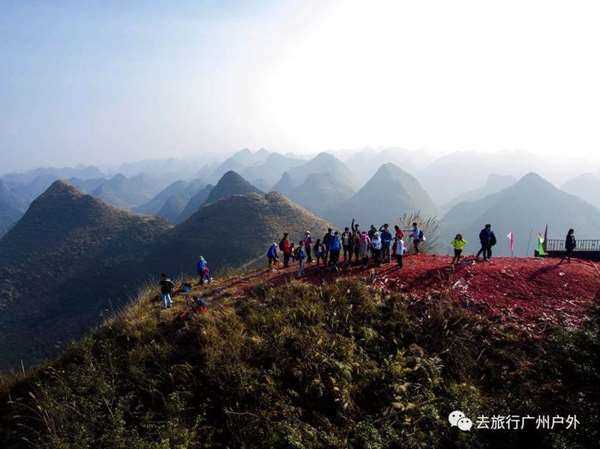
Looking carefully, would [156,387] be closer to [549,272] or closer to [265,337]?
[265,337]

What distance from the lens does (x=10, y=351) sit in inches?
1593

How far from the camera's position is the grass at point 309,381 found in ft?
19.5

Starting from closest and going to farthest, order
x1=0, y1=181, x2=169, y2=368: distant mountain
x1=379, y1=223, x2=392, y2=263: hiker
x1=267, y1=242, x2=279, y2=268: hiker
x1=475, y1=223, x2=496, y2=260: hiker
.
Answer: x1=379, y1=223, x2=392, y2=263: hiker → x1=475, y1=223, x2=496, y2=260: hiker → x1=267, y1=242, x2=279, y2=268: hiker → x1=0, y1=181, x2=169, y2=368: distant mountain

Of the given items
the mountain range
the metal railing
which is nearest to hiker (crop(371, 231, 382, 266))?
the metal railing

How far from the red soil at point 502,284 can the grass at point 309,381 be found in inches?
35.5

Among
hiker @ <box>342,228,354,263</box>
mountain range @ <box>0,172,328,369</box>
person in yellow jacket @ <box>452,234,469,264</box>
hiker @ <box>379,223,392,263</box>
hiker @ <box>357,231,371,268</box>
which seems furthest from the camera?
mountain range @ <box>0,172,328,369</box>

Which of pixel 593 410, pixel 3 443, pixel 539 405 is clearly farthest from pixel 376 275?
pixel 3 443

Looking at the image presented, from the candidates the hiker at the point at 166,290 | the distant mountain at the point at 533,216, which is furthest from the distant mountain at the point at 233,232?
the distant mountain at the point at 533,216

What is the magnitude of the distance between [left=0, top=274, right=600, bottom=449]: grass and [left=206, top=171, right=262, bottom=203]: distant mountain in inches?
4911

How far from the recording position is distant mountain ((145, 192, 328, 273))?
61.8 meters

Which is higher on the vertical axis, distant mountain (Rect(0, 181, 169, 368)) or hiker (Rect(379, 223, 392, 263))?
hiker (Rect(379, 223, 392, 263))

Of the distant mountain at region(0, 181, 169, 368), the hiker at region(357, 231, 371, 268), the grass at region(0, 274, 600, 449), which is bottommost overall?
the distant mountain at region(0, 181, 169, 368)

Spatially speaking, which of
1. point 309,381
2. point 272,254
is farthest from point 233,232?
point 309,381

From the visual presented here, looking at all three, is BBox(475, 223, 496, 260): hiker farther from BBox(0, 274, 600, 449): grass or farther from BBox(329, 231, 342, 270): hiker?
BBox(329, 231, 342, 270): hiker
